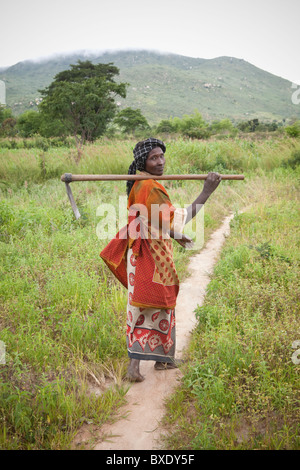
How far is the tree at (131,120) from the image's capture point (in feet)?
126

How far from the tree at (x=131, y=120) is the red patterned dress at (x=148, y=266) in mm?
38500

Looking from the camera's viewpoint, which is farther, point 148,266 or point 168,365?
point 168,365

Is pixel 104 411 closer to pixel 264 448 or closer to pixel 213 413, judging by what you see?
pixel 213 413

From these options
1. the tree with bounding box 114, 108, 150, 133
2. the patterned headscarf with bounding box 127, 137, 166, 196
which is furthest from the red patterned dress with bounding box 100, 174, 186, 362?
the tree with bounding box 114, 108, 150, 133

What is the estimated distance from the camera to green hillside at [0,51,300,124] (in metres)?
77.1

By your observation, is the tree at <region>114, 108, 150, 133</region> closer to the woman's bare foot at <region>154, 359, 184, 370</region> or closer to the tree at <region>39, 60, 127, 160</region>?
the tree at <region>39, 60, 127, 160</region>

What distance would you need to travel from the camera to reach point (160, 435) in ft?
6.22

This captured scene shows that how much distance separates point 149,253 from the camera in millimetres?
2156

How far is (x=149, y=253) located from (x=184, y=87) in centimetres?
10938

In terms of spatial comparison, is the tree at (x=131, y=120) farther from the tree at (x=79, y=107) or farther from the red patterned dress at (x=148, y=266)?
the red patterned dress at (x=148, y=266)

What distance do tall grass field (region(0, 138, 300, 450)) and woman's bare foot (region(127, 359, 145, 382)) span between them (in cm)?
8

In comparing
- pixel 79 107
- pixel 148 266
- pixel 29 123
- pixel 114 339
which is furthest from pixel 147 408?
pixel 29 123

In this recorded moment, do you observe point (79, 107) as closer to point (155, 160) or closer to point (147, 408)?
point (155, 160)
